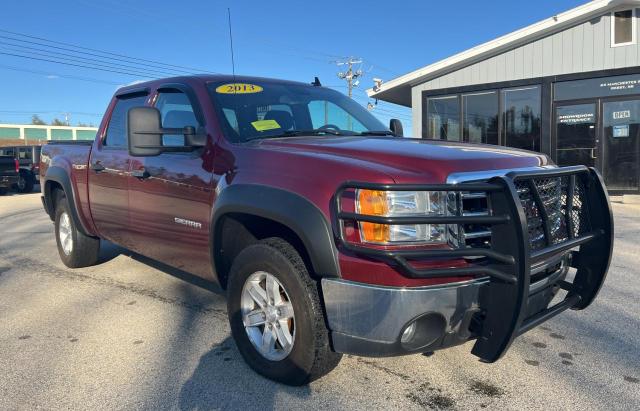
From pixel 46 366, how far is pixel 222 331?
1.18 metres

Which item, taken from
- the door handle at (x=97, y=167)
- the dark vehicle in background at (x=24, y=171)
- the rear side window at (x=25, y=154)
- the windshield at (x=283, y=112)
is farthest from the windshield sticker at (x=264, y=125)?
the rear side window at (x=25, y=154)

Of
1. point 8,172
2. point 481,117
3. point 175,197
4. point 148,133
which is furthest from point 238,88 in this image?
point 8,172

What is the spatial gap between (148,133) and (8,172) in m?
18.4

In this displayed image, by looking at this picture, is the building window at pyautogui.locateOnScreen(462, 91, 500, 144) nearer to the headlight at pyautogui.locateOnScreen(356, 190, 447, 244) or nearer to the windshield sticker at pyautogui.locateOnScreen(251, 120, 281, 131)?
the windshield sticker at pyautogui.locateOnScreen(251, 120, 281, 131)

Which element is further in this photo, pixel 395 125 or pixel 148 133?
pixel 395 125

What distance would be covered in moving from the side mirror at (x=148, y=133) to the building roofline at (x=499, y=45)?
1185 centimetres

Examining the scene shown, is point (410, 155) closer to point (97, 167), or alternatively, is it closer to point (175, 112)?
point (175, 112)

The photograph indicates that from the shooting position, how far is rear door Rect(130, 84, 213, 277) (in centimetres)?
358

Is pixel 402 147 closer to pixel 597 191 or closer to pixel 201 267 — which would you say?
pixel 597 191

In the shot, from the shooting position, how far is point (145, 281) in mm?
5504

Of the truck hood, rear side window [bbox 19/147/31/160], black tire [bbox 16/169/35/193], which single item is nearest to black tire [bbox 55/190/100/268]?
the truck hood

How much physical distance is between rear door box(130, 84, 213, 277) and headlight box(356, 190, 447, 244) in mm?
1304

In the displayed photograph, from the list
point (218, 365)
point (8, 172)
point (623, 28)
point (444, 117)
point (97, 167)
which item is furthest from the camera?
point (8, 172)

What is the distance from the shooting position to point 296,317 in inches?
112
